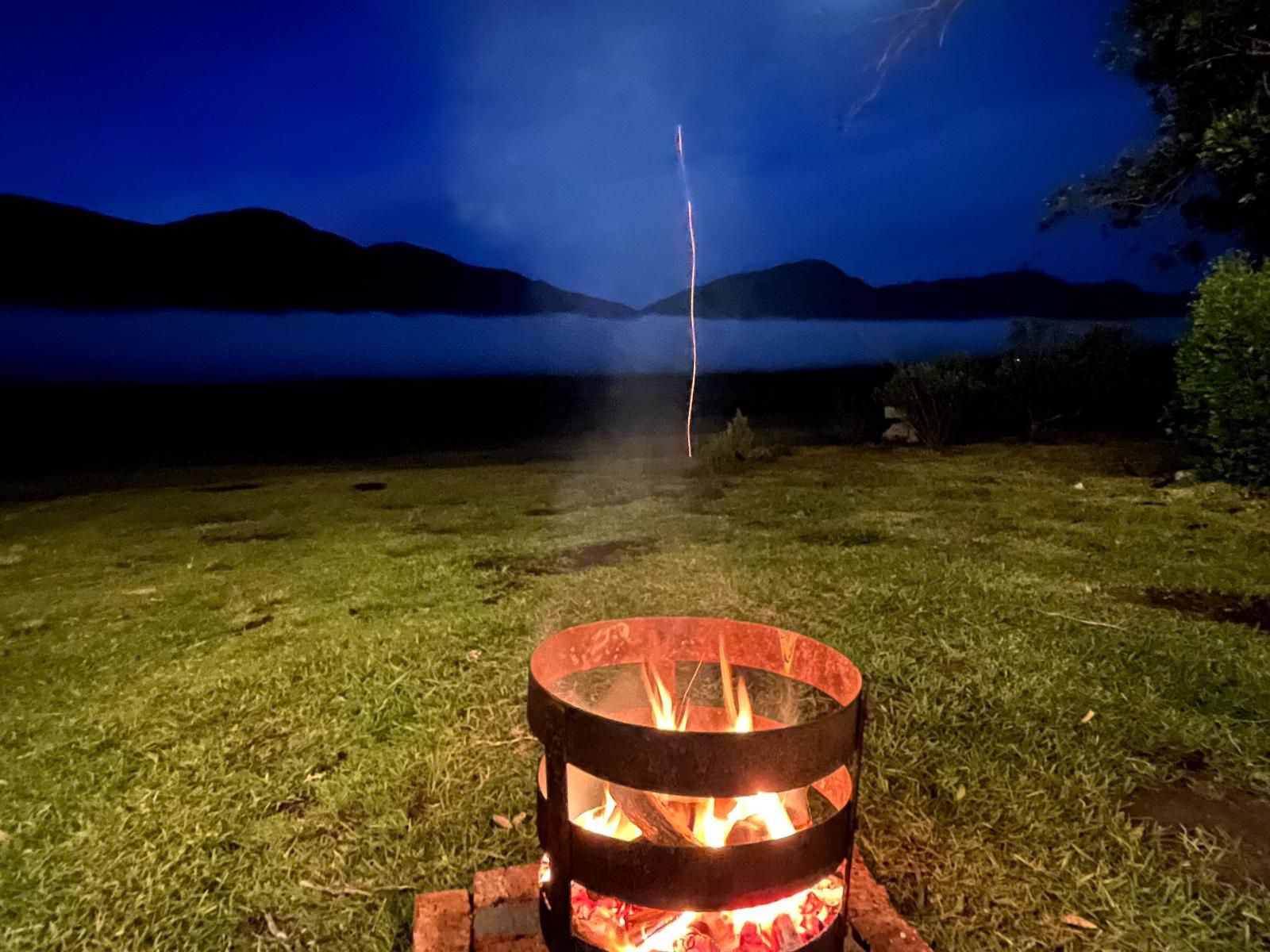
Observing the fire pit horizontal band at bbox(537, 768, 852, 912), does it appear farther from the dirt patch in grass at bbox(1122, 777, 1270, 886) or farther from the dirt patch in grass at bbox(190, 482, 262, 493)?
the dirt patch in grass at bbox(190, 482, 262, 493)

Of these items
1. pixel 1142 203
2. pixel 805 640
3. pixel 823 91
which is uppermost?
pixel 823 91

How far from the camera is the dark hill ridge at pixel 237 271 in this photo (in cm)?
3794

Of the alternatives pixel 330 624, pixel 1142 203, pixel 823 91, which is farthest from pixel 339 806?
pixel 1142 203

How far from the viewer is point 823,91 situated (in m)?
10.6

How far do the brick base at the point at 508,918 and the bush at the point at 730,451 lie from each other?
9522 mm

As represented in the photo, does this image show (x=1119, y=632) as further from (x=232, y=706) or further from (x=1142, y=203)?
(x=1142, y=203)

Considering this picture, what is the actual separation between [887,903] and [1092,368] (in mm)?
14552

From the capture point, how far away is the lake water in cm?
2998

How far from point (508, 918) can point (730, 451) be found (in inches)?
396

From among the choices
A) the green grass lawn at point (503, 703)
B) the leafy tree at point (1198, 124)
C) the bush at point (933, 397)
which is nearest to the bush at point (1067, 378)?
the bush at point (933, 397)

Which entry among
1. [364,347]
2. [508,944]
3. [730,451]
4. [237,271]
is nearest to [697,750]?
[508,944]

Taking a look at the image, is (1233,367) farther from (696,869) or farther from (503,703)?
(696,869)

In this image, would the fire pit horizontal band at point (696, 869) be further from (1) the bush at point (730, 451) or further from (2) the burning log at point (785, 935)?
(1) the bush at point (730, 451)

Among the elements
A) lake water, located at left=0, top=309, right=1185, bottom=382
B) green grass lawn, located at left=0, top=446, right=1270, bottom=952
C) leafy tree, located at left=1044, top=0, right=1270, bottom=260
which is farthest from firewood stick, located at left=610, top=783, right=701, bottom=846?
lake water, located at left=0, top=309, right=1185, bottom=382
